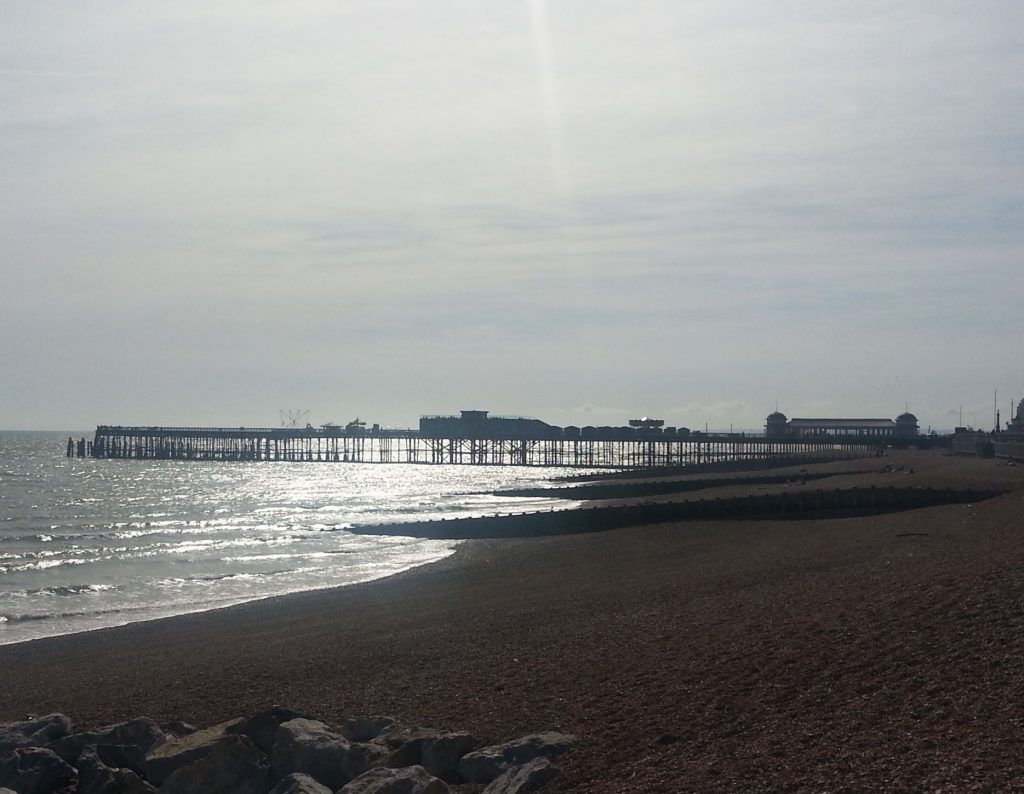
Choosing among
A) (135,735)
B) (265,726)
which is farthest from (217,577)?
(265,726)

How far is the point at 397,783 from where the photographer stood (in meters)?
7.87

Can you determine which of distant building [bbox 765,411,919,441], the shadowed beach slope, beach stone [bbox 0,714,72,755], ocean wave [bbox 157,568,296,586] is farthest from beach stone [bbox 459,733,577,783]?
distant building [bbox 765,411,919,441]

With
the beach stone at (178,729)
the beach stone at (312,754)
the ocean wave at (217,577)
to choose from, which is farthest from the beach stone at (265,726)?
the ocean wave at (217,577)

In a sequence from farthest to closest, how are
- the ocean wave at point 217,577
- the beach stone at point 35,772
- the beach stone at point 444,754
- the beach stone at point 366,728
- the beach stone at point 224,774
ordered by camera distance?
the ocean wave at point 217,577 → the beach stone at point 366,728 → the beach stone at point 35,772 → the beach stone at point 224,774 → the beach stone at point 444,754

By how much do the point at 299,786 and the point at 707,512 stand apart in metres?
27.5

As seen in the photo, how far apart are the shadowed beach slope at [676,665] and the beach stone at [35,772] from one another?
5.59 ft

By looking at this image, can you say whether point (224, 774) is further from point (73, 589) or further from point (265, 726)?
point (73, 589)

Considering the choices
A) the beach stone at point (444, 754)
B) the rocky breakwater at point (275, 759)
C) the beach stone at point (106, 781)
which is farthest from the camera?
the beach stone at point (106, 781)

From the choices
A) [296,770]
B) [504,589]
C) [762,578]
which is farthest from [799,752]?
[504,589]

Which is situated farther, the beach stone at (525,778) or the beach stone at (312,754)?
the beach stone at (312,754)

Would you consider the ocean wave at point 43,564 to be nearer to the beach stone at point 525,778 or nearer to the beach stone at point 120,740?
the beach stone at point 120,740

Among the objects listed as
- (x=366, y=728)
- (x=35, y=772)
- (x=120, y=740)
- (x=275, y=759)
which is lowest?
(x=35, y=772)

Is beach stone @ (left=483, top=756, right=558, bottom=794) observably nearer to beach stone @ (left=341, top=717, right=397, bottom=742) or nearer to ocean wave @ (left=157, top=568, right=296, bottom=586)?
beach stone @ (left=341, top=717, right=397, bottom=742)

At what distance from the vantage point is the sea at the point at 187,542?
24.1 meters
